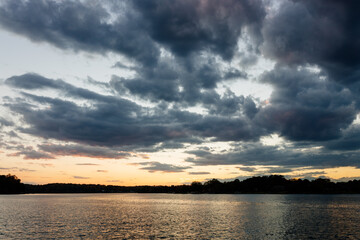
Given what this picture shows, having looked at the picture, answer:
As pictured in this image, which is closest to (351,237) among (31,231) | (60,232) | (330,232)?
(330,232)

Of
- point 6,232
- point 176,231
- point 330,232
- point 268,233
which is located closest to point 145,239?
point 176,231

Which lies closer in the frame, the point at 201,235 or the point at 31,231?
the point at 201,235

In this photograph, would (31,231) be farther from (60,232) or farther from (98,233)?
(98,233)

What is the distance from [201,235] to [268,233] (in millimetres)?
15180

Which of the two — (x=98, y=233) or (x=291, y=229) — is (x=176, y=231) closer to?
(x=98, y=233)

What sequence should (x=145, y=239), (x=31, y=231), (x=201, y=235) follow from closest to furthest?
(x=145, y=239), (x=201, y=235), (x=31, y=231)

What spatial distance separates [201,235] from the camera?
203ft

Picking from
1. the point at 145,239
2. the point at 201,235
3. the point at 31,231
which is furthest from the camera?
the point at 31,231

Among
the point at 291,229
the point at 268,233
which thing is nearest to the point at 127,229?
the point at 268,233

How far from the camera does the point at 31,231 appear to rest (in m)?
67.2

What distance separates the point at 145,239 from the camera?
2260 inches

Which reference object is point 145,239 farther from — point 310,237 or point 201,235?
point 310,237

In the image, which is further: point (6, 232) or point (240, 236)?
point (6, 232)

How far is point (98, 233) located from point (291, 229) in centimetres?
4547
